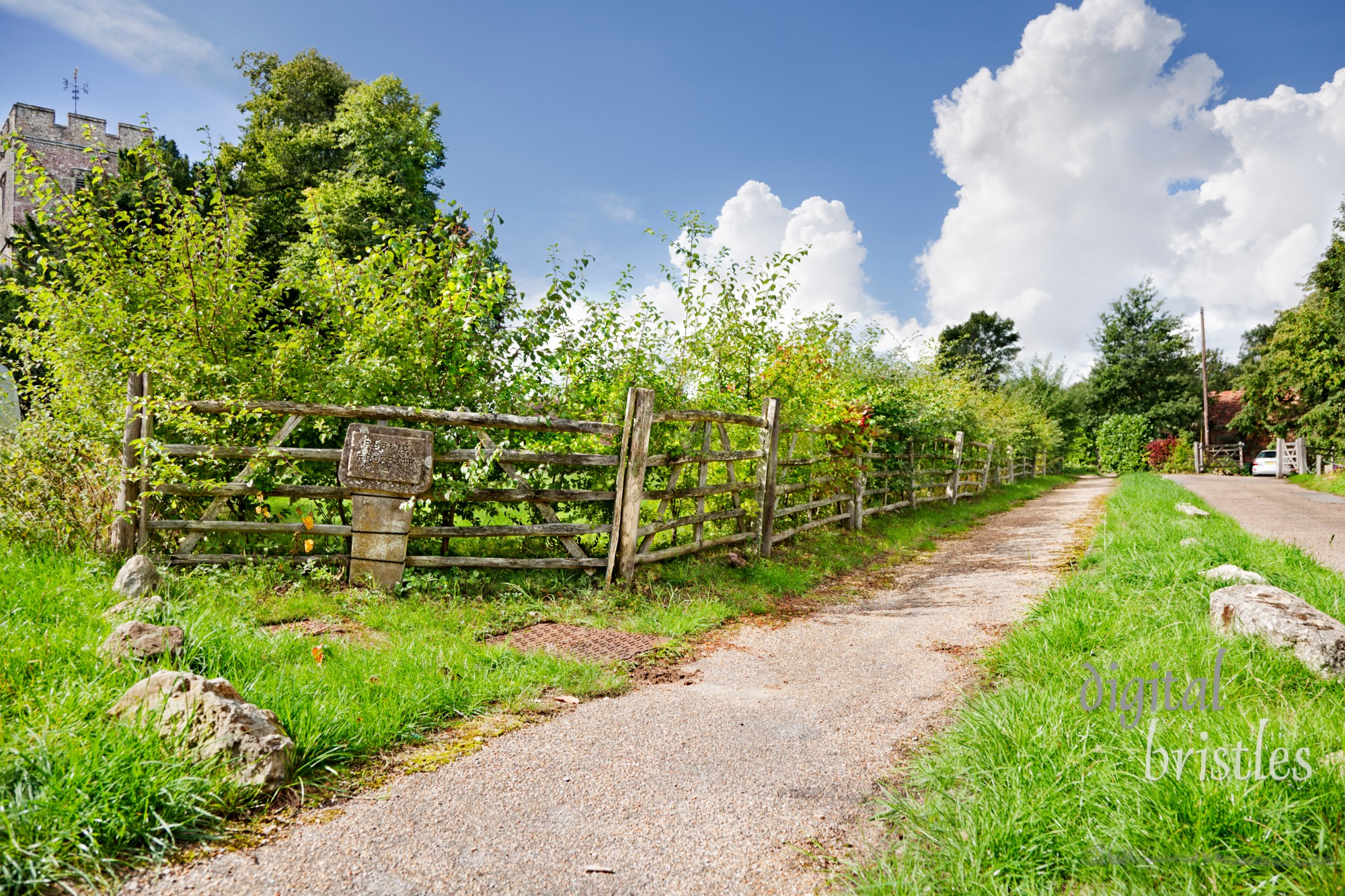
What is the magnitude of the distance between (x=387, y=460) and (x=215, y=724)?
10.6 ft

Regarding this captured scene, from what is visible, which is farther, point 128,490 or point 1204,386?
point 1204,386

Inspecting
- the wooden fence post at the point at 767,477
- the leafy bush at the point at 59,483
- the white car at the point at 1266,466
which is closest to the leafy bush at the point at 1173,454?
the white car at the point at 1266,466

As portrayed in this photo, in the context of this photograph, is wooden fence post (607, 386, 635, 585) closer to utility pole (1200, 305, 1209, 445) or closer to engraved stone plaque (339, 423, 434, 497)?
engraved stone plaque (339, 423, 434, 497)

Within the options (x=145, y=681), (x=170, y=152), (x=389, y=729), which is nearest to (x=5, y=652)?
(x=145, y=681)

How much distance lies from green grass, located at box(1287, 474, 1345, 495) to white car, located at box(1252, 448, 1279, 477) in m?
5.93

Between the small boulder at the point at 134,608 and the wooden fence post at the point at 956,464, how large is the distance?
15.8 meters

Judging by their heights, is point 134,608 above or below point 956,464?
below

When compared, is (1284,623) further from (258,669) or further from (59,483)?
(59,483)

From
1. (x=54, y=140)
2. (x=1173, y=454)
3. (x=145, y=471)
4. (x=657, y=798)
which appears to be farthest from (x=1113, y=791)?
(x=1173, y=454)

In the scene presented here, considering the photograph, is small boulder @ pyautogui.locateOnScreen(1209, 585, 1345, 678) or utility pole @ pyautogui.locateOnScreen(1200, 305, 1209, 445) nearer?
small boulder @ pyautogui.locateOnScreen(1209, 585, 1345, 678)

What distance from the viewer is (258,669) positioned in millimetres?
Result: 3654

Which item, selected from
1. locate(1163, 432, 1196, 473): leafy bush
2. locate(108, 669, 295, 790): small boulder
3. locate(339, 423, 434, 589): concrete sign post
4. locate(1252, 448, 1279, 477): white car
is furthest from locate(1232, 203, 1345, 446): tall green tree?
locate(108, 669, 295, 790): small boulder

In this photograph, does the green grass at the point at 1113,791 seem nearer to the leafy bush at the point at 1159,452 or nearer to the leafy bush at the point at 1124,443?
the leafy bush at the point at 1124,443

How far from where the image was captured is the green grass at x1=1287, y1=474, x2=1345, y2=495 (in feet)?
59.5
